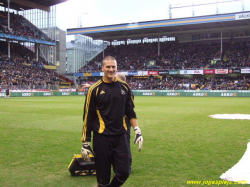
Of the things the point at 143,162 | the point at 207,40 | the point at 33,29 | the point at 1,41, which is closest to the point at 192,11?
the point at 207,40

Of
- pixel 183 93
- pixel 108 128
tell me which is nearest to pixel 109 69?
pixel 108 128

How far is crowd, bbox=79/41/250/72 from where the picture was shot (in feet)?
173

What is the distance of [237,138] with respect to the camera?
30.9 feet

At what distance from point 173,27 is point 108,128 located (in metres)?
56.4

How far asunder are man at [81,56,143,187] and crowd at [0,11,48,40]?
179 feet

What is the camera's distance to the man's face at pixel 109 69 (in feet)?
13.6

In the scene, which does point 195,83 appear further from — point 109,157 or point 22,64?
point 109,157

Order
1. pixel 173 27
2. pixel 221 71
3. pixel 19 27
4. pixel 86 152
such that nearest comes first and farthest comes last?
pixel 86 152, pixel 221 71, pixel 173 27, pixel 19 27

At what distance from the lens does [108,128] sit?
409 centimetres

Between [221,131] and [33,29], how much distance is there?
62437mm

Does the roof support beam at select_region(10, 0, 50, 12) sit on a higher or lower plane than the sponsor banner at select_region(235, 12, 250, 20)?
higher

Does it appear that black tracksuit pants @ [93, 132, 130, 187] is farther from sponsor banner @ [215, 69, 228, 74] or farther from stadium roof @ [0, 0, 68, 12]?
stadium roof @ [0, 0, 68, 12]

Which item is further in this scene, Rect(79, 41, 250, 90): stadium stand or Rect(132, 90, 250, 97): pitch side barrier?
Rect(79, 41, 250, 90): stadium stand

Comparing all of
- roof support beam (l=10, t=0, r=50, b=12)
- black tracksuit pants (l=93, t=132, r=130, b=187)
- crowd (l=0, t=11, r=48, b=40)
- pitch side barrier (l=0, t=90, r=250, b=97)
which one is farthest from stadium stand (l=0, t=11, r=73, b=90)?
black tracksuit pants (l=93, t=132, r=130, b=187)
